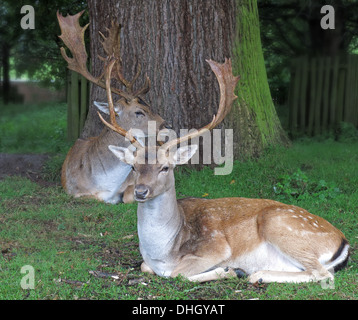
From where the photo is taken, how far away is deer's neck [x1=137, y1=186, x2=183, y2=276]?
4.62 meters

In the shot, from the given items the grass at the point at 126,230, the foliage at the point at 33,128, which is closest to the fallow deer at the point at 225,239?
the grass at the point at 126,230

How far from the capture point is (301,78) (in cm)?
1286

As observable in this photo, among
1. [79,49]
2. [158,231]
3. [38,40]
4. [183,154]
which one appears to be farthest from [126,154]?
[38,40]

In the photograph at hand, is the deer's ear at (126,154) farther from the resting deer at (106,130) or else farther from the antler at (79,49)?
the antler at (79,49)

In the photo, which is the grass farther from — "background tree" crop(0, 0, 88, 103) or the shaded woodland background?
"background tree" crop(0, 0, 88, 103)

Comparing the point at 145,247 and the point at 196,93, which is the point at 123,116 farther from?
the point at 145,247

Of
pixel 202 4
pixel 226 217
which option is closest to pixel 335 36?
pixel 202 4

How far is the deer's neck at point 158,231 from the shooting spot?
4.62 m

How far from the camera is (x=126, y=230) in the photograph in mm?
5906

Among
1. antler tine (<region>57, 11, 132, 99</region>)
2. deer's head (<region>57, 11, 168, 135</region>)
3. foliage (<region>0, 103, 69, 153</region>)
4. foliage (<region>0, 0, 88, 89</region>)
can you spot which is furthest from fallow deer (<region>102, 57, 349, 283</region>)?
foliage (<region>0, 0, 88, 89</region>)

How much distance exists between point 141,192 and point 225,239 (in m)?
0.87

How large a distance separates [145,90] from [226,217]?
Answer: 291cm

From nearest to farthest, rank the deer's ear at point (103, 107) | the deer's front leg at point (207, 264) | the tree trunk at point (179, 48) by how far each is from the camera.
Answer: the deer's front leg at point (207, 264) < the deer's ear at point (103, 107) < the tree trunk at point (179, 48)

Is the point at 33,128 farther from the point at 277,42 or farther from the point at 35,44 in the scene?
the point at 277,42
